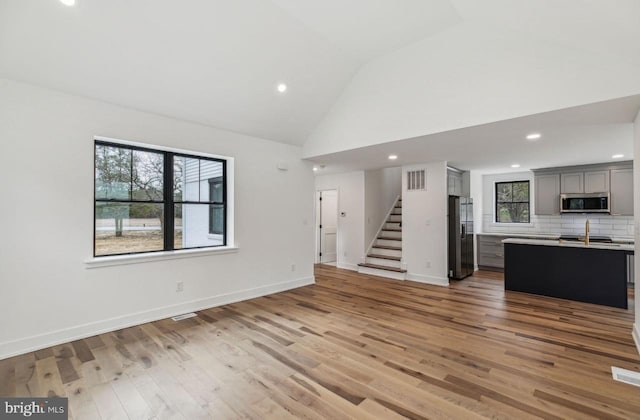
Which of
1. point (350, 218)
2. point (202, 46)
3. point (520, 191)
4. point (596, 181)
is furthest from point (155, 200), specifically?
point (596, 181)

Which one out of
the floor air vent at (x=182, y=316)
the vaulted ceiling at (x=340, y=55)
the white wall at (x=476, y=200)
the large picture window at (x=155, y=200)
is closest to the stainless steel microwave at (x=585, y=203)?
the white wall at (x=476, y=200)

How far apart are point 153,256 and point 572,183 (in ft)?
26.1

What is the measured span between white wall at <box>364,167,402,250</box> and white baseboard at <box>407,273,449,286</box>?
1368 mm

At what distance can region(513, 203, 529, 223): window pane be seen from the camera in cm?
723

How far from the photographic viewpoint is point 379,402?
215cm

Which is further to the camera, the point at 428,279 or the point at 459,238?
the point at 459,238

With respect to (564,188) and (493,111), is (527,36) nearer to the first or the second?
(493,111)

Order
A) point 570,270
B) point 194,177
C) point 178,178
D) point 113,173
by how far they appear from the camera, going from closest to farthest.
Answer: point 113,173, point 178,178, point 194,177, point 570,270

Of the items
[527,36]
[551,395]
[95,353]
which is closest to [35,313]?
[95,353]

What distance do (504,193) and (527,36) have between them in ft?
18.0

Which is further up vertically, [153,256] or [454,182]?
[454,182]

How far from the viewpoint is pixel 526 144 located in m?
4.41

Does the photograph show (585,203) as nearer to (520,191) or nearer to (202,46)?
(520,191)

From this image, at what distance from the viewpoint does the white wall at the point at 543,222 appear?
613 cm
